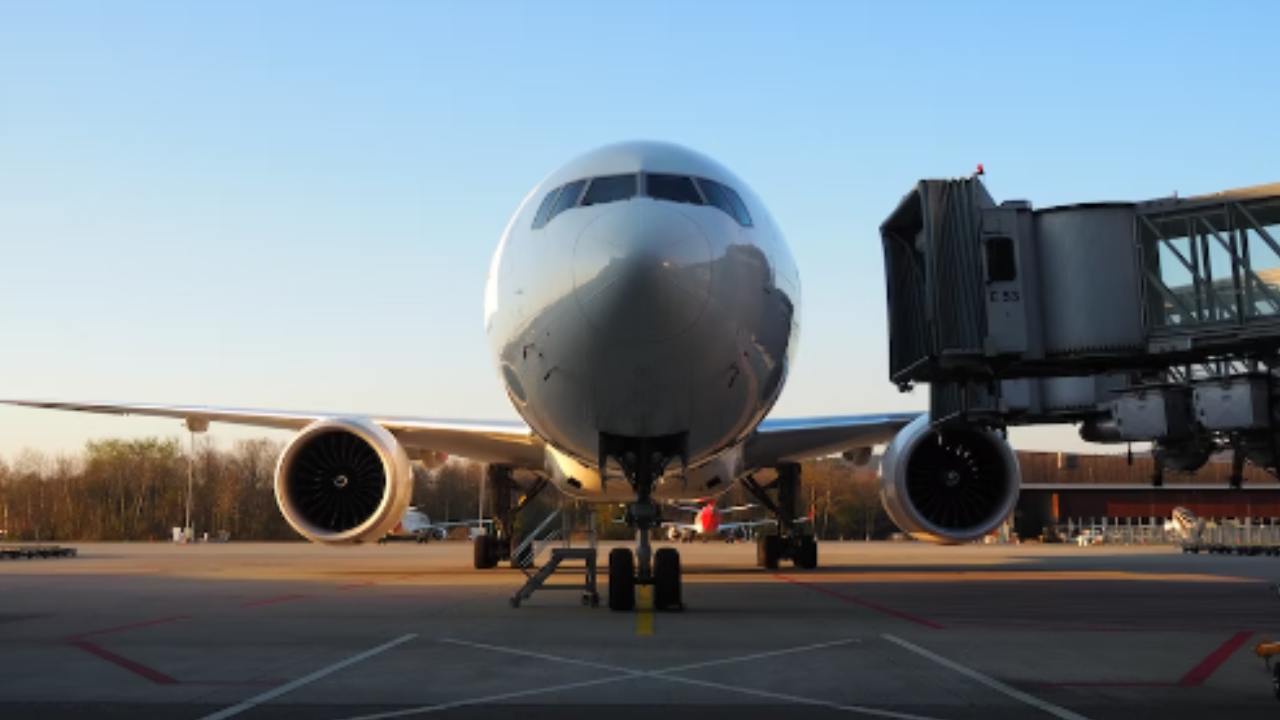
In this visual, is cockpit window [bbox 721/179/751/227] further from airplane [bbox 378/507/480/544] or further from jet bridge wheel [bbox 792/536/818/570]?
airplane [bbox 378/507/480/544]

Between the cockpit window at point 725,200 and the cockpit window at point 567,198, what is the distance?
1053 millimetres

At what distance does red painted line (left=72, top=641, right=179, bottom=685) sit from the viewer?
6.10 metres

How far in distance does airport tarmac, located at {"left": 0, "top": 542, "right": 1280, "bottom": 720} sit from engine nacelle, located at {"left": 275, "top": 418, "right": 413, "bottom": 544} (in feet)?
→ 4.26

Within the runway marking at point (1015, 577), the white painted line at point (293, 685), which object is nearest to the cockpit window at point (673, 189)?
the white painted line at point (293, 685)

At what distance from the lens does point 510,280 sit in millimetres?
9852

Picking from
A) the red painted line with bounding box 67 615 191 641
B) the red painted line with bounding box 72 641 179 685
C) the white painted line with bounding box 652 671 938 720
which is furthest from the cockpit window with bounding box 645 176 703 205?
the red painted line with bounding box 67 615 191 641

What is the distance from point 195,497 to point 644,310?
73.7 meters

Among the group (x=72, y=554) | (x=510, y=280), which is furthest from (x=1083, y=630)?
(x=72, y=554)

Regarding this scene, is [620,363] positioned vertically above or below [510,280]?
below

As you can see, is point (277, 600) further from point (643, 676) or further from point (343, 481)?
point (643, 676)

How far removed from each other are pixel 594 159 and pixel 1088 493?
188ft

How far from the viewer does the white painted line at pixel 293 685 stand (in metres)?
5.01

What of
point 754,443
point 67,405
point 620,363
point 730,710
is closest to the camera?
point 730,710

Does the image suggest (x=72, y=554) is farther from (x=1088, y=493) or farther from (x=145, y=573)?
(x=1088, y=493)
